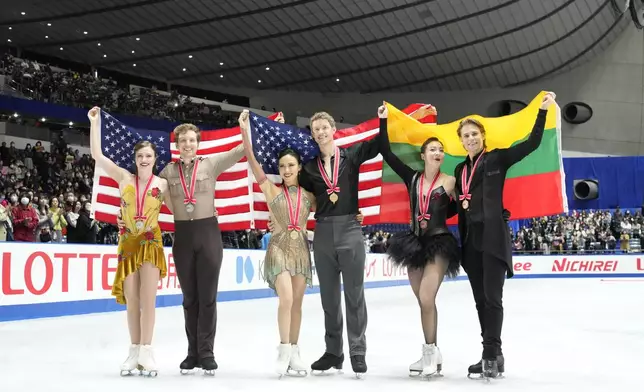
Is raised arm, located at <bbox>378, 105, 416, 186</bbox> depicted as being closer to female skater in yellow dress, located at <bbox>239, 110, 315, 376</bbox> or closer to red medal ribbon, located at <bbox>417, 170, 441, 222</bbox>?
red medal ribbon, located at <bbox>417, 170, 441, 222</bbox>

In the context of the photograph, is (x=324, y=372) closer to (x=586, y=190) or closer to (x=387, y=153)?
(x=387, y=153)

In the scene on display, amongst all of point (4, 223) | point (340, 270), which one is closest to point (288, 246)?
point (340, 270)

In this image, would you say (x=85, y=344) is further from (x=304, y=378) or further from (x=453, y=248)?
(x=453, y=248)

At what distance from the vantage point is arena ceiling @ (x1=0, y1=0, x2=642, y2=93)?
33.4 meters

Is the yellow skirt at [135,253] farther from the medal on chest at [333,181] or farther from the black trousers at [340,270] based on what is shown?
the medal on chest at [333,181]

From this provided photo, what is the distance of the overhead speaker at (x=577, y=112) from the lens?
4162 cm

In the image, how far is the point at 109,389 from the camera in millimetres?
4500

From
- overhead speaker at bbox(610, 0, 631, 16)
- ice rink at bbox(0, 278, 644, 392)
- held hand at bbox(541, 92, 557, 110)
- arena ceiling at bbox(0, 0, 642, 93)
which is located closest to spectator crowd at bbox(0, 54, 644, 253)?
ice rink at bbox(0, 278, 644, 392)

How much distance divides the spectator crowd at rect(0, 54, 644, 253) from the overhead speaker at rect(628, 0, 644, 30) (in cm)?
1402

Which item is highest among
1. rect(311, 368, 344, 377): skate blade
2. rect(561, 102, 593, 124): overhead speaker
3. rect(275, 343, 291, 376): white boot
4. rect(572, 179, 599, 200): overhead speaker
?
rect(561, 102, 593, 124): overhead speaker

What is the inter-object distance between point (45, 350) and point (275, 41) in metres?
32.3

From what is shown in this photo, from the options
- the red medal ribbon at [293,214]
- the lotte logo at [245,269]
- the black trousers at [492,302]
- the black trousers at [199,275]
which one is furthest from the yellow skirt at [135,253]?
the lotte logo at [245,269]

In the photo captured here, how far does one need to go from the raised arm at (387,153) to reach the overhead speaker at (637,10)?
37.2 meters

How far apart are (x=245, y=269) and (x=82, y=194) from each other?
9512 millimetres
